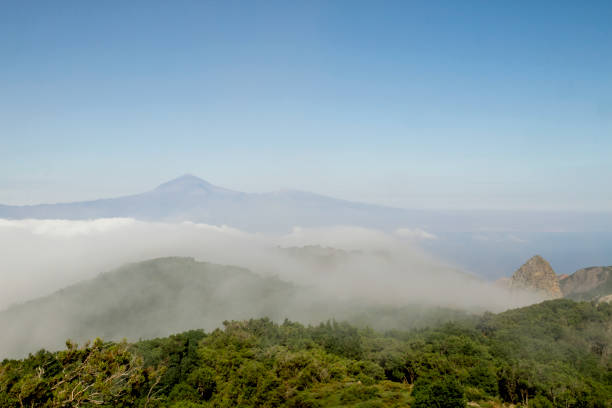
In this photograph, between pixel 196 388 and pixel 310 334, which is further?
pixel 310 334

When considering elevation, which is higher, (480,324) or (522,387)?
(522,387)

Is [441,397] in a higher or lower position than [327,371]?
higher

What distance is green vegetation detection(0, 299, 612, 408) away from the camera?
28.3 metres

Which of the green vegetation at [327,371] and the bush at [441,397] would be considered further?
the bush at [441,397]

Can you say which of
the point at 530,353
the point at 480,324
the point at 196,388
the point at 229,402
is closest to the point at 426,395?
the point at 229,402

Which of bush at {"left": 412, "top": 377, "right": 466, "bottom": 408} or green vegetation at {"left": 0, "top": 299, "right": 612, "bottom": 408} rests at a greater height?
bush at {"left": 412, "top": 377, "right": 466, "bottom": 408}

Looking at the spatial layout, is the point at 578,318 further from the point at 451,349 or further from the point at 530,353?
the point at 451,349

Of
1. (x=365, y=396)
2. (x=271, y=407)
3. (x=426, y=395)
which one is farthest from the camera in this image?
(x=271, y=407)

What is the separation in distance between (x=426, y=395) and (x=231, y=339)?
6454 cm

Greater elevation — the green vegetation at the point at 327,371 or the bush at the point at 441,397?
the bush at the point at 441,397

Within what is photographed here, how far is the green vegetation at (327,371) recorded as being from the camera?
28266 mm

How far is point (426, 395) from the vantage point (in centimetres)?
3803

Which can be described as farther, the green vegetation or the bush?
the bush

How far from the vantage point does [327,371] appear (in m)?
59.2
